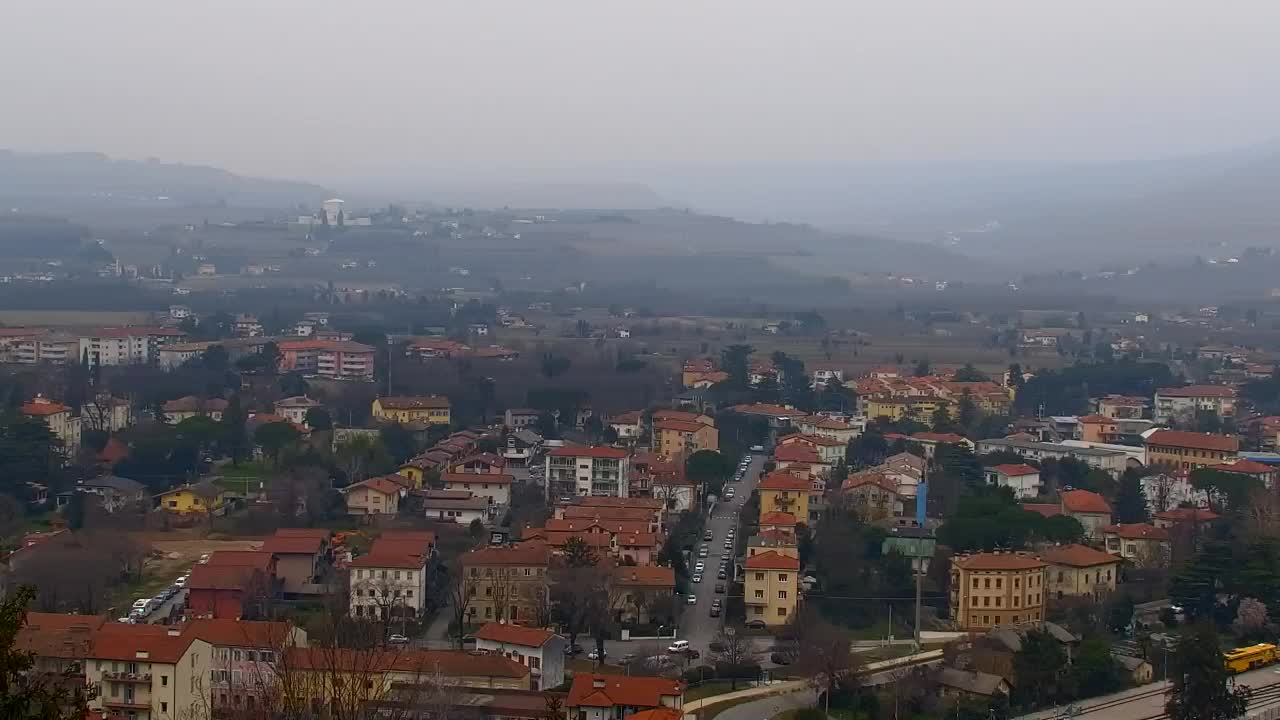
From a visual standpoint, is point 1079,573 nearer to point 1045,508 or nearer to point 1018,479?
point 1045,508

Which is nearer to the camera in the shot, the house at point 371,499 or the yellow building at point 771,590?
the yellow building at point 771,590

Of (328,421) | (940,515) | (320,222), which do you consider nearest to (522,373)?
(328,421)

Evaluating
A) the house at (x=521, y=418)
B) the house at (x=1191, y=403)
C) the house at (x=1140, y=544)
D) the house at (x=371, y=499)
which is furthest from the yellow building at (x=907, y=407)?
the house at (x=371, y=499)

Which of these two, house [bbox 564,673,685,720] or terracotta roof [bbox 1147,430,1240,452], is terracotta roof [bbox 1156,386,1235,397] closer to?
terracotta roof [bbox 1147,430,1240,452]

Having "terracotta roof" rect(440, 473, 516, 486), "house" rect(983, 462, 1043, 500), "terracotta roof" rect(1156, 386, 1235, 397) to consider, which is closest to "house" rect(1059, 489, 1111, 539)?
"house" rect(983, 462, 1043, 500)

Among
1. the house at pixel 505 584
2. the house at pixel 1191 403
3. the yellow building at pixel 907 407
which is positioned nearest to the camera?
the house at pixel 505 584

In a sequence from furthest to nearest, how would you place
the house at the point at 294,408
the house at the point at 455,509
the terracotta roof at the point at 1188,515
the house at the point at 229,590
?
the house at the point at 294,408
the house at the point at 455,509
the terracotta roof at the point at 1188,515
the house at the point at 229,590

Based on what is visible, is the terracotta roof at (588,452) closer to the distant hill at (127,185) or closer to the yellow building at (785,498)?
the yellow building at (785,498)
